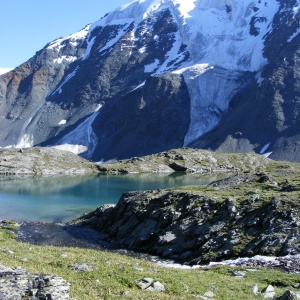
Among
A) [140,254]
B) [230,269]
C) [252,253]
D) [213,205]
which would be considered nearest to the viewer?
[230,269]

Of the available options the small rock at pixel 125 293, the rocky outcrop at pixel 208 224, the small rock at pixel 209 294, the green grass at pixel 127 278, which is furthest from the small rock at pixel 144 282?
the rocky outcrop at pixel 208 224

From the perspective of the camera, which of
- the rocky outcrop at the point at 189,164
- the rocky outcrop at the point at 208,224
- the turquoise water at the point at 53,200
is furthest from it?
the rocky outcrop at the point at 189,164

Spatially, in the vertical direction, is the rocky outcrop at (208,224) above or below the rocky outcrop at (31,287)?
below

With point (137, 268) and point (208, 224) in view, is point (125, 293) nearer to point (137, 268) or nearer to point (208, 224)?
point (137, 268)

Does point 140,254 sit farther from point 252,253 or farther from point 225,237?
point 252,253

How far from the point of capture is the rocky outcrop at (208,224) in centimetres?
3800

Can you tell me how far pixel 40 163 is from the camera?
18200 cm

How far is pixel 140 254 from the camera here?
43469 millimetres

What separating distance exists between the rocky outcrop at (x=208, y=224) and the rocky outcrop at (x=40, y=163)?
12245cm

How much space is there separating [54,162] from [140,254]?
5877 inches

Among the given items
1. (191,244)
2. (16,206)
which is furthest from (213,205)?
(16,206)

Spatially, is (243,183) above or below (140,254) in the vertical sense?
above

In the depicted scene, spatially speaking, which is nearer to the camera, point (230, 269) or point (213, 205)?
point (230, 269)

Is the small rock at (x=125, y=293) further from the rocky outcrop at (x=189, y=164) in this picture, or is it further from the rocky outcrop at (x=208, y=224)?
the rocky outcrop at (x=189, y=164)
